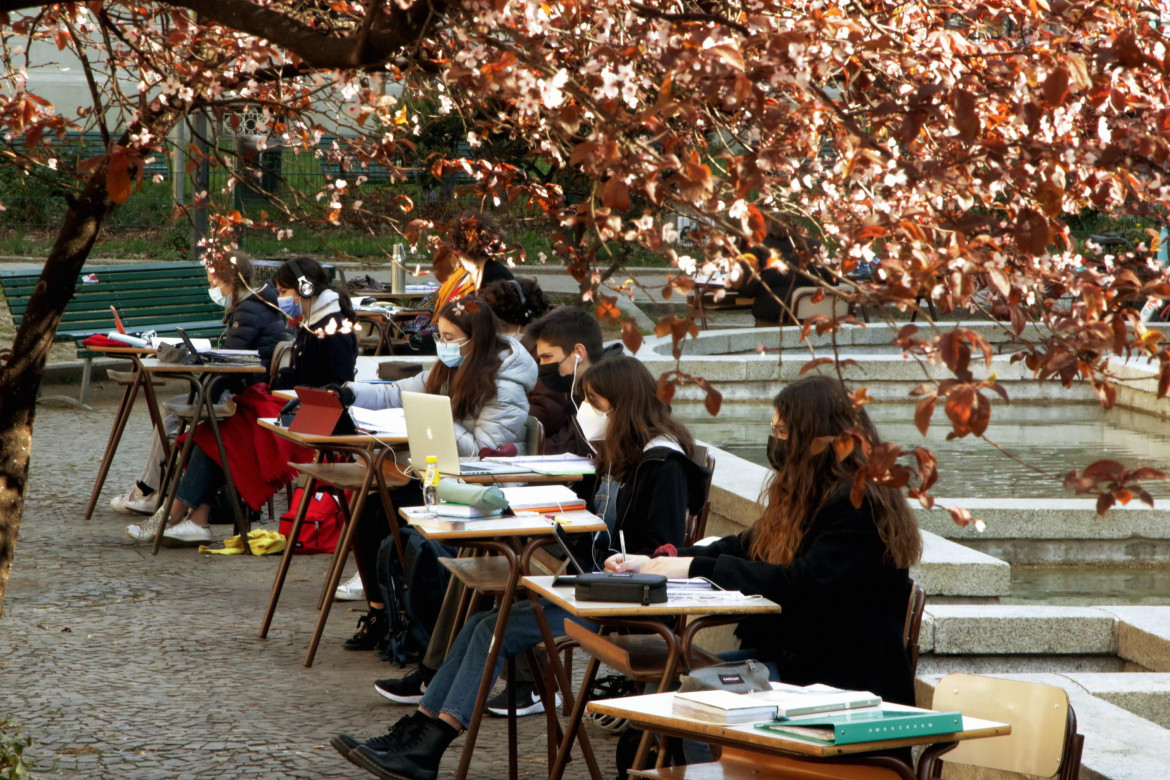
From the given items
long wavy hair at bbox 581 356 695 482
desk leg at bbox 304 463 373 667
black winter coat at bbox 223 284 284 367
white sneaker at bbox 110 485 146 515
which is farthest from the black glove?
white sneaker at bbox 110 485 146 515

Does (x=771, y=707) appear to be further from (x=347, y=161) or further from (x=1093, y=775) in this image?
(x=347, y=161)

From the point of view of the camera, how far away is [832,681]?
13.0ft

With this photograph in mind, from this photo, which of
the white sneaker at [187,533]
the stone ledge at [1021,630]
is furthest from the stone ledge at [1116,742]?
the white sneaker at [187,533]

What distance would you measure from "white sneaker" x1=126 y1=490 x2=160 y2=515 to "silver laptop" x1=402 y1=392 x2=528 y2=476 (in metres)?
3.38

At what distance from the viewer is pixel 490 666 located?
15.0 ft

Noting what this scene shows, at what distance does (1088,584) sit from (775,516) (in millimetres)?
3029

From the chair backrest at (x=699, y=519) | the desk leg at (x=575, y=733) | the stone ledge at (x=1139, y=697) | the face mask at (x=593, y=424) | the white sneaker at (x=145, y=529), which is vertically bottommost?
the white sneaker at (x=145, y=529)

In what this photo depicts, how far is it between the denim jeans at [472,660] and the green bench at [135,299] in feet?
28.3

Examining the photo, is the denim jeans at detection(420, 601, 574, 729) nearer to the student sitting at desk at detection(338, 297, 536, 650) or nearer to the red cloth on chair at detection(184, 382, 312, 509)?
the student sitting at desk at detection(338, 297, 536, 650)

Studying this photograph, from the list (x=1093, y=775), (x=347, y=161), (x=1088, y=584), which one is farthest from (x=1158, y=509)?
(x=347, y=161)

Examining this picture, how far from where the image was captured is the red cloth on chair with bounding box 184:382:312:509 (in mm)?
8258

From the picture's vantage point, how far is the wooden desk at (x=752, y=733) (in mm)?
2820

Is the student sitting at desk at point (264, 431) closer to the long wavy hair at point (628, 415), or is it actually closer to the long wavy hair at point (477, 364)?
the long wavy hair at point (477, 364)

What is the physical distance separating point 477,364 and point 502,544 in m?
2.04
